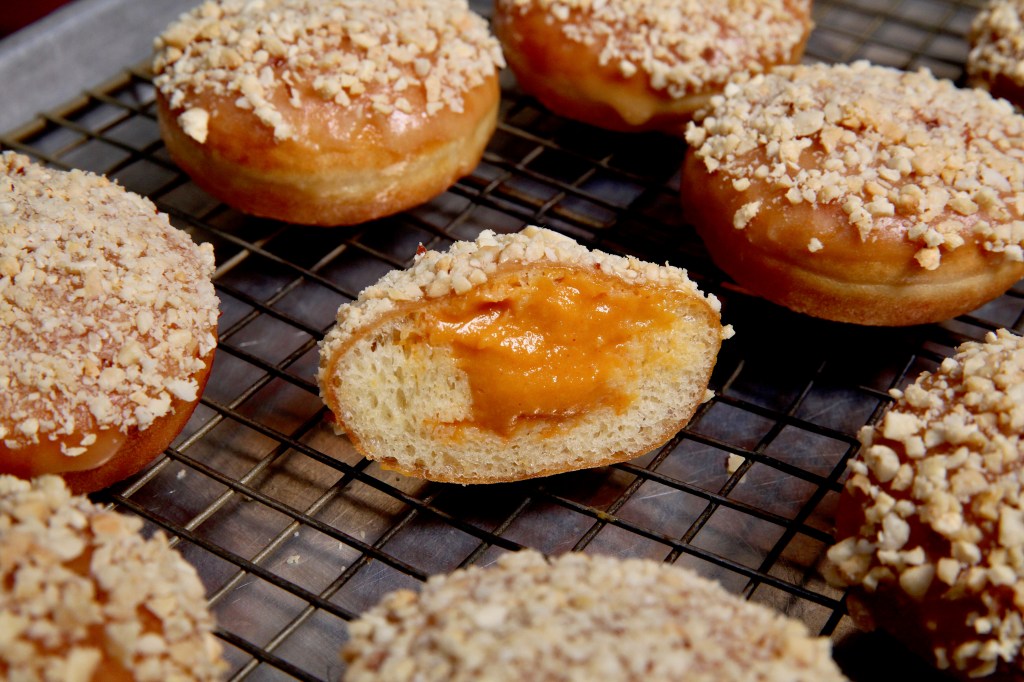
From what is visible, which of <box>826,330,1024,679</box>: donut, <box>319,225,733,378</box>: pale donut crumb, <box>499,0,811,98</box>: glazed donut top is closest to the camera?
<box>826,330,1024,679</box>: donut

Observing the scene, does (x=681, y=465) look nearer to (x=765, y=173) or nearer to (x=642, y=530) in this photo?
(x=642, y=530)

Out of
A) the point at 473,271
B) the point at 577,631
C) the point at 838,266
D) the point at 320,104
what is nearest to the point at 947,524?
the point at 577,631

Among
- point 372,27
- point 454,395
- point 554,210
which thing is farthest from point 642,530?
point 372,27

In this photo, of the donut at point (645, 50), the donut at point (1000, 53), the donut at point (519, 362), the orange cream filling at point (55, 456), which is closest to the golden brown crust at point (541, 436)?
the donut at point (519, 362)

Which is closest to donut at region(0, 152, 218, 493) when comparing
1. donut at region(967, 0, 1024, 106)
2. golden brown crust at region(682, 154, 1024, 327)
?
golden brown crust at region(682, 154, 1024, 327)

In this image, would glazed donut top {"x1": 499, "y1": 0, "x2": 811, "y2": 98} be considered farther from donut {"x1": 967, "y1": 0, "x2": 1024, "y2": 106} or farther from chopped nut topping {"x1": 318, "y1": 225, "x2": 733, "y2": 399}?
chopped nut topping {"x1": 318, "y1": 225, "x2": 733, "y2": 399}

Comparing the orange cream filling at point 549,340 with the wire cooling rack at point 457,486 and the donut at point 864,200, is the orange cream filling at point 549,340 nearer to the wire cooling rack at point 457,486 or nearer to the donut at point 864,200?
the wire cooling rack at point 457,486
